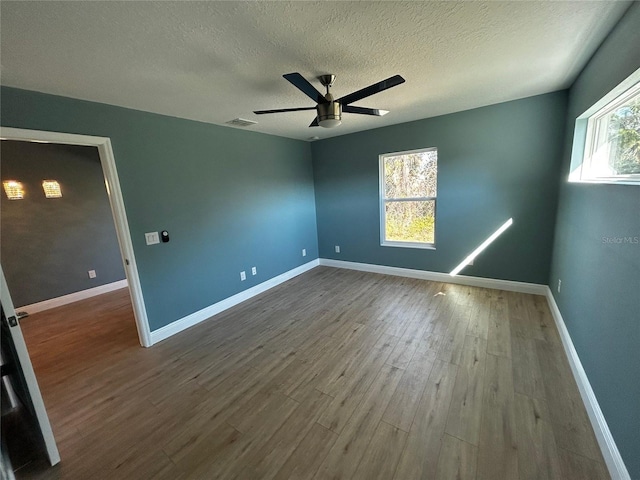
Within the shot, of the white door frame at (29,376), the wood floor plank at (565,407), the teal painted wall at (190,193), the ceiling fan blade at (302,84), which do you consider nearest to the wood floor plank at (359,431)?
the wood floor plank at (565,407)

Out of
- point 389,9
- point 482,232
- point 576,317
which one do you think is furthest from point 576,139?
point 389,9

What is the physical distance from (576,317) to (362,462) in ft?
6.78

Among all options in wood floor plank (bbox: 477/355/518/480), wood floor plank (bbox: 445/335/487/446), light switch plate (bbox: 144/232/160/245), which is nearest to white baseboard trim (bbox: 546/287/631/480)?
wood floor plank (bbox: 477/355/518/480)

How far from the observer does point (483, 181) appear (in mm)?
3432

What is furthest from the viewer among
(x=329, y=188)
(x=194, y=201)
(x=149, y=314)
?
(x=329, y=188)

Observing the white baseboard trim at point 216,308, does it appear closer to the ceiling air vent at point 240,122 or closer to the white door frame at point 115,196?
the white door frame at point 115,196

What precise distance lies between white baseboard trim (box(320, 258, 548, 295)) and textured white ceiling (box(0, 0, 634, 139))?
7.95 ft

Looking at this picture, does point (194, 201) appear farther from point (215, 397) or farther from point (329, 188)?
point (329, 188)

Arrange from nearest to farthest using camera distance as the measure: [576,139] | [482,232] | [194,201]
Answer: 1. [576,139]
2. [194,201]
3. [482,232]

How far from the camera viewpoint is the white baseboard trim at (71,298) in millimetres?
3818

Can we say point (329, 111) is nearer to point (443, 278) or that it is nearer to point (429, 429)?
point (429, 429)

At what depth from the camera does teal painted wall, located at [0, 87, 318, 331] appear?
7.58 feet

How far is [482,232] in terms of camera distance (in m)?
3.54

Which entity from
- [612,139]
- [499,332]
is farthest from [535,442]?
[612,139]
